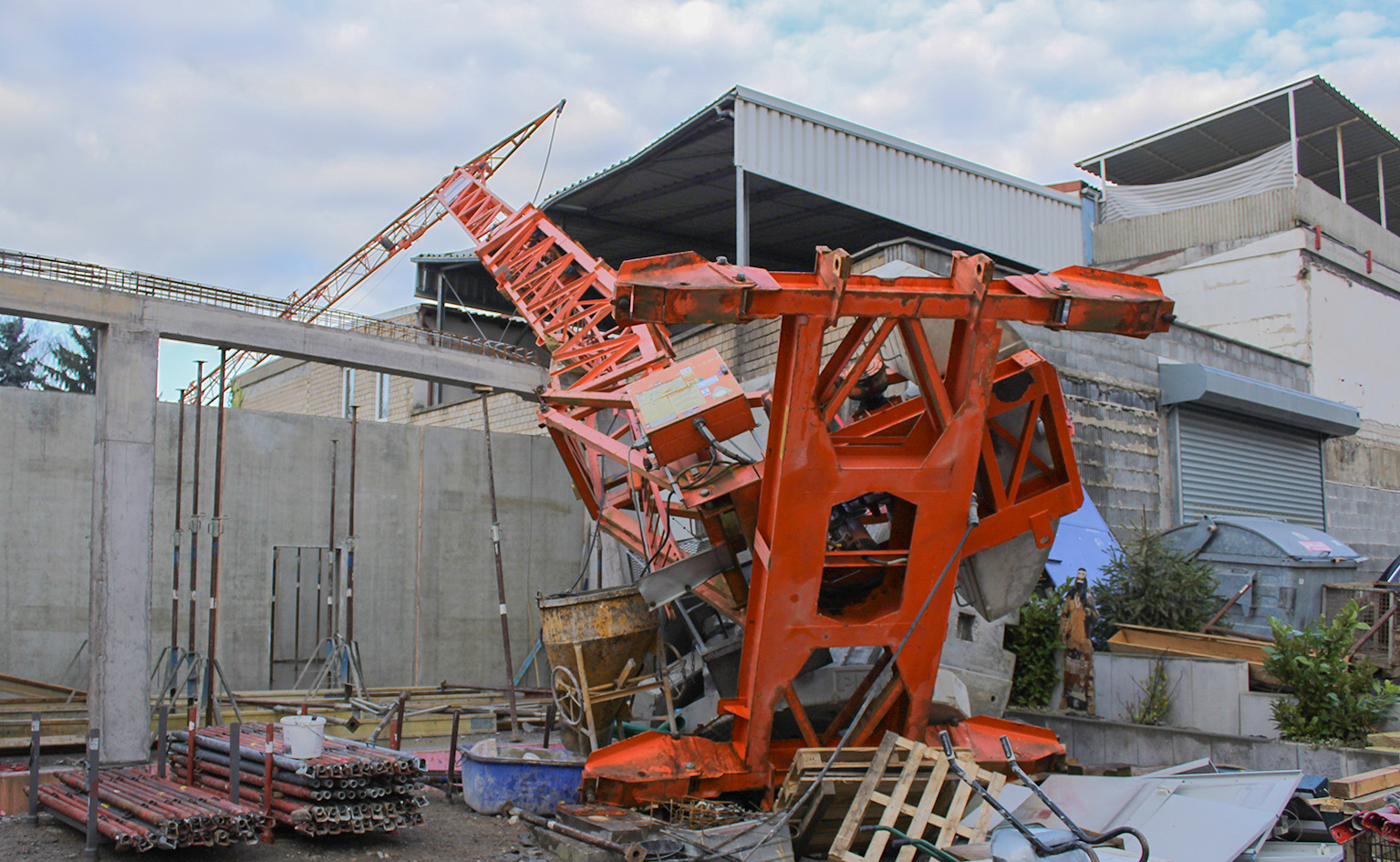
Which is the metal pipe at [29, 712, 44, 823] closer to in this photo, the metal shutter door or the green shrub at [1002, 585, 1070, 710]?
the green shrub at [1002, 585, 1070, 710]

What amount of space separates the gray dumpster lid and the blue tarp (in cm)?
81

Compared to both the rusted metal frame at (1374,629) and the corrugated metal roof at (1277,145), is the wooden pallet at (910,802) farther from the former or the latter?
the corrugated metal roof at (1277,145)

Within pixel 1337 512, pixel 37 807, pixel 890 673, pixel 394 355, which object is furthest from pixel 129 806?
pixel 1337 512

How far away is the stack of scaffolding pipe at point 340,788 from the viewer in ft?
25.1

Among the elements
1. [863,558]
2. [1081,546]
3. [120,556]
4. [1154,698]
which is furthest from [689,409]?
[1081,546]

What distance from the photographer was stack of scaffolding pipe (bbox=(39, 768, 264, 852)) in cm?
710

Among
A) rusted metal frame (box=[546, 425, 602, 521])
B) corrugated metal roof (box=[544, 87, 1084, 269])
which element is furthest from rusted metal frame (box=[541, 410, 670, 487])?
corrugated metal roof (box=[544, 87, 1084, 269])

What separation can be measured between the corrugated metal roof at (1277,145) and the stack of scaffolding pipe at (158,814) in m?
25.1

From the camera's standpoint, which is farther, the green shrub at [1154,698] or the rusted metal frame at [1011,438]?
the green shrub at [1154,698]

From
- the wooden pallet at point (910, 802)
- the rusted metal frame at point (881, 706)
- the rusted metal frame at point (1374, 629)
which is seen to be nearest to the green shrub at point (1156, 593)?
the rusted metal frame at point (1374, 629)

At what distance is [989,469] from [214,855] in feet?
21.5

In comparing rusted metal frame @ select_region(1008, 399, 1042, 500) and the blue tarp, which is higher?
rusted metal frame @ select_region(1008, 399, 1042, 500)

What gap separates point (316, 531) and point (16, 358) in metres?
35.6

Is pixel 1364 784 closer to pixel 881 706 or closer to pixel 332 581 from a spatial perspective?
pixel 881 706
